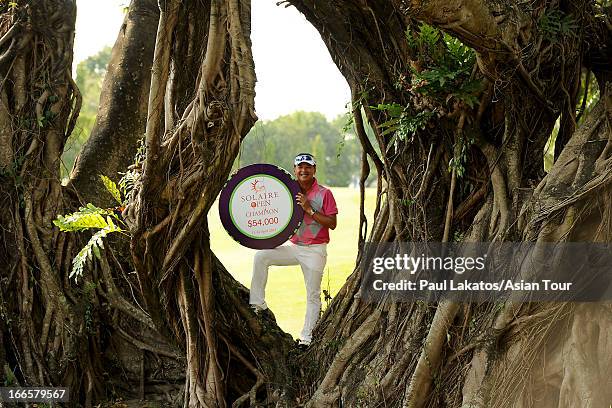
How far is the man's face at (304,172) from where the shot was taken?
5.05m

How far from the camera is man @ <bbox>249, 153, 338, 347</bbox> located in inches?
199

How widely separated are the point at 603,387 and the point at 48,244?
314 centimetres

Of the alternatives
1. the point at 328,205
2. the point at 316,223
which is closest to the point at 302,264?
the point at 316,223

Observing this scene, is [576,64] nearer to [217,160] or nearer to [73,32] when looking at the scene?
[217,160]

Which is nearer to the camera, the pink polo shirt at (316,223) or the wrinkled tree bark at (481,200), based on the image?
the wrinkled tree bark at (481,200)

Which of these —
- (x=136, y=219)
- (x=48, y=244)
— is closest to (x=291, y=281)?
(x=48, y=244)

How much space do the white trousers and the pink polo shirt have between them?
4cm

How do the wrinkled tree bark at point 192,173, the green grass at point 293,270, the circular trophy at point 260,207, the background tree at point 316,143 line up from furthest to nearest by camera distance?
the background tree at point 316,143 → the green grass at point 293,270 → the circular trophy at point 260,207 → the wrinkled tree bark at point 192,173

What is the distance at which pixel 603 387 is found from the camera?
386 cm

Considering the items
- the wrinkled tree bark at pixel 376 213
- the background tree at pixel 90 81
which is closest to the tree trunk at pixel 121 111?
the wrinkled tree bark at pixel 376 213

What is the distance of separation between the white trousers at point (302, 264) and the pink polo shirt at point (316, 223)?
36mm

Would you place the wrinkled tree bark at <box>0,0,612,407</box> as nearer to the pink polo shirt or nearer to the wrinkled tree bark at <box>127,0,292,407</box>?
the wrinkled tree bark at <box>127,0,292,407</box>

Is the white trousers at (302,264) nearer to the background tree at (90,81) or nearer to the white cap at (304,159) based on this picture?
the white cap at (304,159)

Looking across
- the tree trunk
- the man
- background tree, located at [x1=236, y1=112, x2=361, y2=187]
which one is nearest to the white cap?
the man
